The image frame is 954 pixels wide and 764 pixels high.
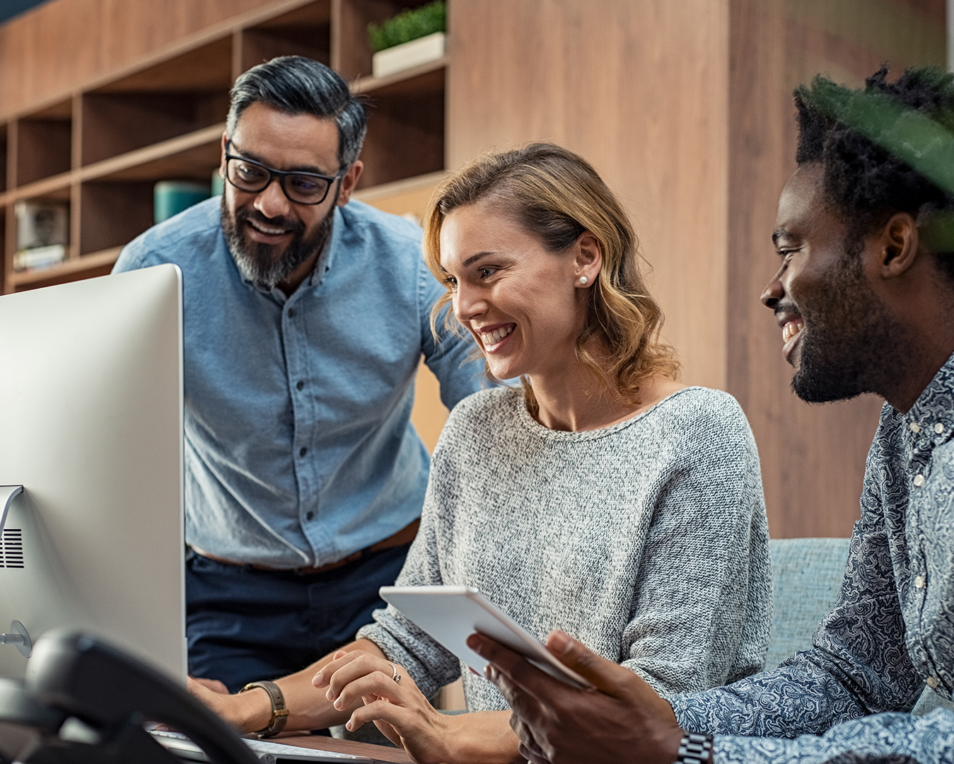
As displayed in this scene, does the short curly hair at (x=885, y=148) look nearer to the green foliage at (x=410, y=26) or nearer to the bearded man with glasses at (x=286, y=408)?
the bearded man with glasses at (x=286, y=408)

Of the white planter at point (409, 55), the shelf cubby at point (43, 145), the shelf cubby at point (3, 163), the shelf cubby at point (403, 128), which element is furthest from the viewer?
the shelf cubby at point (3, 163)

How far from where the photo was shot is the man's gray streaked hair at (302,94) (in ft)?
5.69

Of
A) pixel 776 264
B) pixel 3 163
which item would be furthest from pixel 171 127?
pixel 776 264

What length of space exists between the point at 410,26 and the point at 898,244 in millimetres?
2564

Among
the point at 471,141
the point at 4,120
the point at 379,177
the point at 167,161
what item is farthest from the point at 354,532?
the point at 4,120

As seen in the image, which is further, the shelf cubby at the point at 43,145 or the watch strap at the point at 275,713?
the shelf cubby at the point at 43,145

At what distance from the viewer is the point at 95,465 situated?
1.01 m

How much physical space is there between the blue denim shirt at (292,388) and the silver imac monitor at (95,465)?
78 centimetres

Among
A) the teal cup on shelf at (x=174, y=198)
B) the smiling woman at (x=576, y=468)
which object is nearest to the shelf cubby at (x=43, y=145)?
the teal cup on shelf at (x=174, y=198)

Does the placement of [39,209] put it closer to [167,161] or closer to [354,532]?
[167,161]

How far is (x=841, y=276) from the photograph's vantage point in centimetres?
104

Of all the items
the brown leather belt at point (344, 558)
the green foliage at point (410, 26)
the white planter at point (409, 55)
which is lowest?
the brown leather belt at point (344, 558)

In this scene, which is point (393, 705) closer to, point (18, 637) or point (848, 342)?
point (18, 637)

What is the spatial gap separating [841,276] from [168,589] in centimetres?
68
